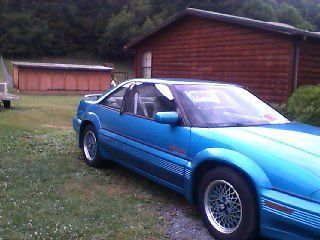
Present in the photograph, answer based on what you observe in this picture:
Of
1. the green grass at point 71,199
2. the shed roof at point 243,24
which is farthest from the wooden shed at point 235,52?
the green grass at point 71,199

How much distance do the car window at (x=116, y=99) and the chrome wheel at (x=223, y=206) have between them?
2200 mm

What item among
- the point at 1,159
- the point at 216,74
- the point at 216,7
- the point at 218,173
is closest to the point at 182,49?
the point at 216,74

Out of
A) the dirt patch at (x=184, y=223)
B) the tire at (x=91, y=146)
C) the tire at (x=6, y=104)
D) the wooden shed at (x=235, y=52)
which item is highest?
the wooden shed at (x=235, y=52)

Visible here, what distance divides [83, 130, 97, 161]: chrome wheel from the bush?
14.8ft

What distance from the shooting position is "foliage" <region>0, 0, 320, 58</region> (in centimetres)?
6269

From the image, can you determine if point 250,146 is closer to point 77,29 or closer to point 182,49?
point 182,49

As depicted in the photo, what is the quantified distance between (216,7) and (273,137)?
64.3m

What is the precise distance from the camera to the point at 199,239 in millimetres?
3885

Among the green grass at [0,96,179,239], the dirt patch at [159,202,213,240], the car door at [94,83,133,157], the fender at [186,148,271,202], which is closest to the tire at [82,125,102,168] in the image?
the green grass at [0,96,179,239]

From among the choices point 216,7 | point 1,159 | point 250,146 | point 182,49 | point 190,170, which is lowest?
point 1,159

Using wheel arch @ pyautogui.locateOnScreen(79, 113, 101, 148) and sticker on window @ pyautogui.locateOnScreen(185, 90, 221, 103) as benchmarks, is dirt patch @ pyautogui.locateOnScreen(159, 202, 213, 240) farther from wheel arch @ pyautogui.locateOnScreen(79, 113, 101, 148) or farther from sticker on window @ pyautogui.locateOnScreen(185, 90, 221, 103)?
wheel arch @ pyautogui.locateOnScreen(79, 113, 101, 148)

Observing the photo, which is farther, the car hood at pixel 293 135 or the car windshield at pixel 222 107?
the car windshield at pixel 222 107

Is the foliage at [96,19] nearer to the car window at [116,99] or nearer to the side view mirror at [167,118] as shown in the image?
the car window at [116,99]

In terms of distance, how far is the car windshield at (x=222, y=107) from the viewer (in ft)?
14.6
